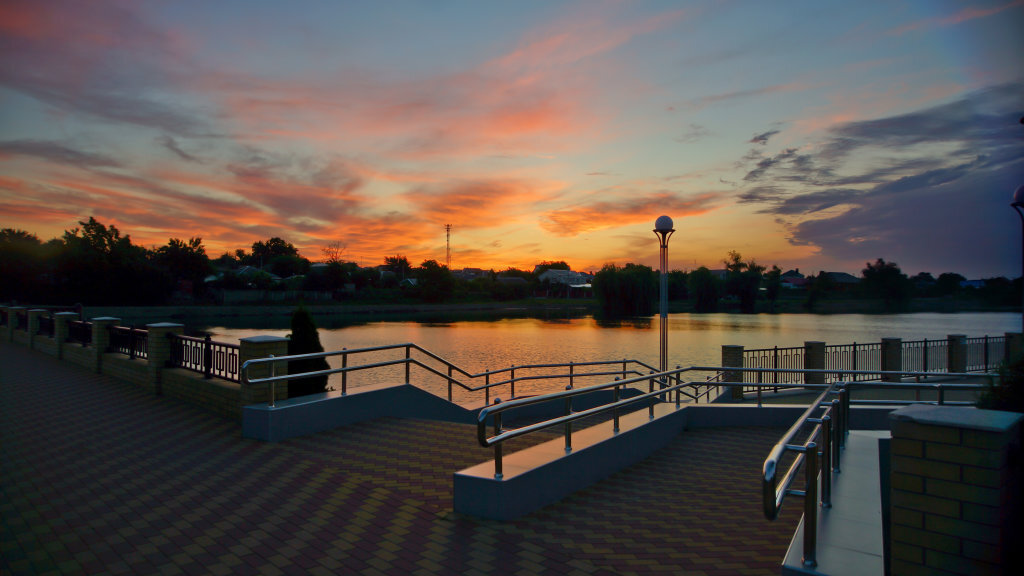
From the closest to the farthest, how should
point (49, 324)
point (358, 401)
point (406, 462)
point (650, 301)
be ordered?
point (406, 462) → point (358, 401) → point (49, 324) → point (650, 301)

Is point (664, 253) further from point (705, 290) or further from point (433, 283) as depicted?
point (705, 290)

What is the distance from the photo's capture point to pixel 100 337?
499 inches

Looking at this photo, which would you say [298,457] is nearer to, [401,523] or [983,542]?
[401,523]

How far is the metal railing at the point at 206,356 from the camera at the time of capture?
839 centimetres

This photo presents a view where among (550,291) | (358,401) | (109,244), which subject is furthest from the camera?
(550,291)

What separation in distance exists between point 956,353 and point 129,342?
955 inches

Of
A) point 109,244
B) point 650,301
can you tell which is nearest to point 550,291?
point 650,301

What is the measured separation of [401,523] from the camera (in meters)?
4.38

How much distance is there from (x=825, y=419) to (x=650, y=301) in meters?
71.1

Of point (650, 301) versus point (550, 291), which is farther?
point (550, 291)

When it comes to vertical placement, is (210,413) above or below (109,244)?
below

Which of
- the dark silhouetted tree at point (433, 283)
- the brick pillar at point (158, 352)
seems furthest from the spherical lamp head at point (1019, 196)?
the dark silhouetted tree at point (433, 283)

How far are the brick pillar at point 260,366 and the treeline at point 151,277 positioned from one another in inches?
2097

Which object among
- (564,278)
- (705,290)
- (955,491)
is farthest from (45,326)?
(564,278)
